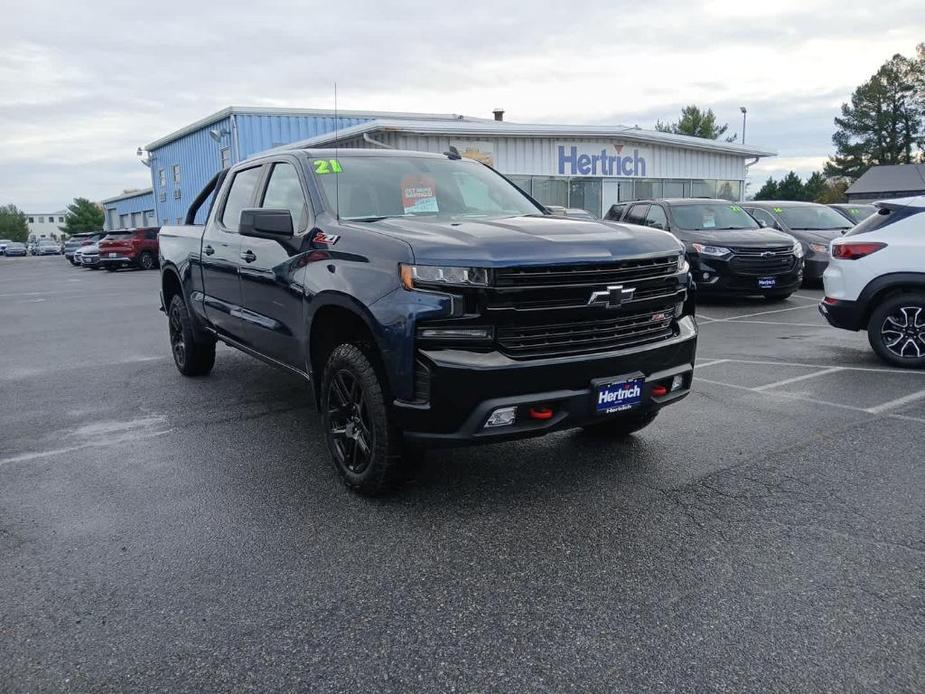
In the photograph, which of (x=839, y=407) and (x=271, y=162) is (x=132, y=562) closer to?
(x=271, y=162)

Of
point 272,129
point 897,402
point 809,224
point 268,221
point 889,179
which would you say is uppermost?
point 889,179

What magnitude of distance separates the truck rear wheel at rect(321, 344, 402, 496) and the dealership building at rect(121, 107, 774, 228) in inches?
673

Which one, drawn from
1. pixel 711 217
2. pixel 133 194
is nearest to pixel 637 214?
pixel 711 217

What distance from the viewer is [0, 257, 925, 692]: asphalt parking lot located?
2.59 meters

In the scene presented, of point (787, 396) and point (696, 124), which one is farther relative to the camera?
point (696, 124)

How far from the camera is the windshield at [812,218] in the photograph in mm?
14430

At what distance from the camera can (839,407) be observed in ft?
18.8

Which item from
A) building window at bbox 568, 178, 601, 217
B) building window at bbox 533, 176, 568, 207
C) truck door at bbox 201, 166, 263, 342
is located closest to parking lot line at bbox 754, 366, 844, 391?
truck door at bbox 201, 166, 263, 342

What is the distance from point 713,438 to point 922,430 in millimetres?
1427

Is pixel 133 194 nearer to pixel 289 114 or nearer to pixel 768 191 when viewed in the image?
pixel 289 114

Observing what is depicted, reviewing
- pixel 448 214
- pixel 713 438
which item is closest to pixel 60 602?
pixel 448 214

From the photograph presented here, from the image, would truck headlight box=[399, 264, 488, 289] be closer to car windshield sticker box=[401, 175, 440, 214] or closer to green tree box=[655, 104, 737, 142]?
car windshield sticker box=[401, 175, 440, 214]

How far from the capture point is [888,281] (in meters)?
7.08

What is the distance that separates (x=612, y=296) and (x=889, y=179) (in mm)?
79875
